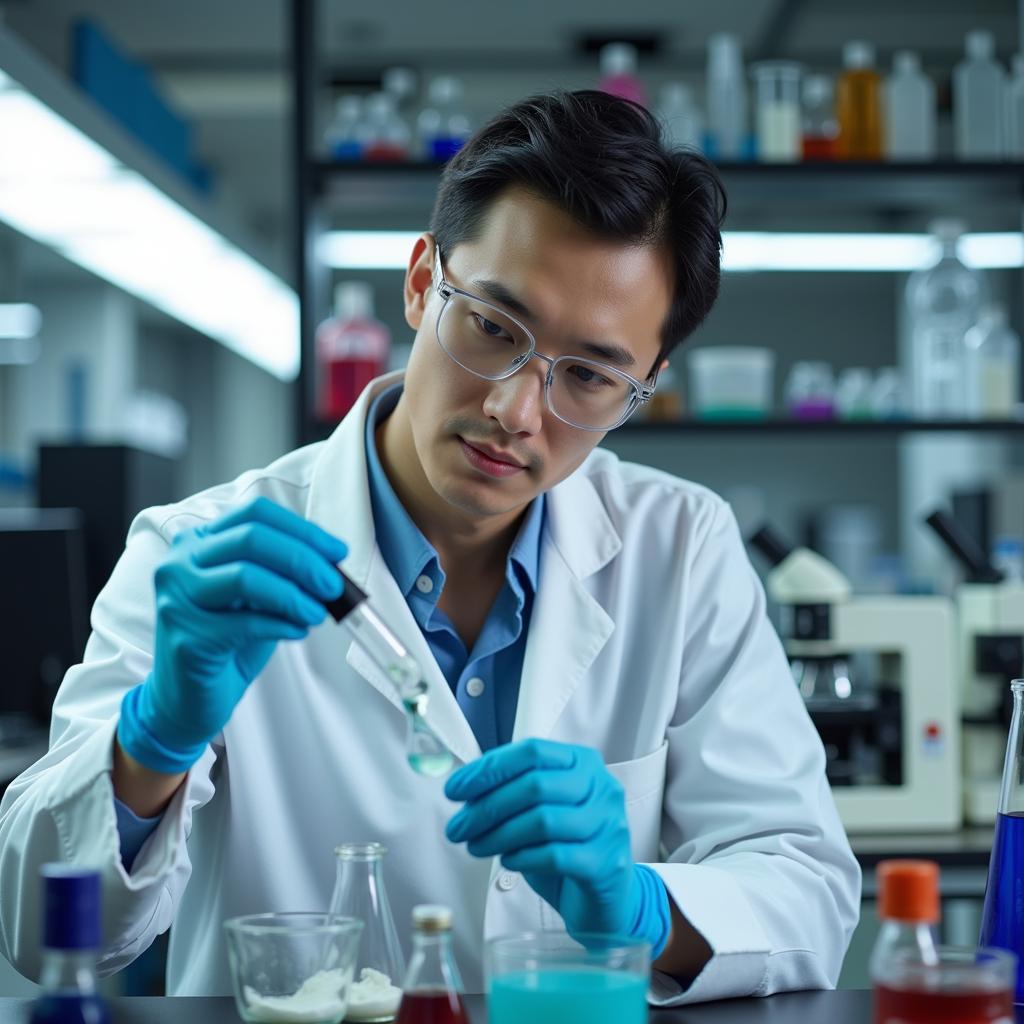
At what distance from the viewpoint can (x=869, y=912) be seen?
98.9 inches

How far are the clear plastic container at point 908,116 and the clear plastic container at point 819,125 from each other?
13cm

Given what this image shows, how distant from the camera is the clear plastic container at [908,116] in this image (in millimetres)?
3027

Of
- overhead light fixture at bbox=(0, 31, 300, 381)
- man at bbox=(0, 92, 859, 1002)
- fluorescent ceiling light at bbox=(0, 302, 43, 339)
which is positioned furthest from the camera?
fluorescent ceiling light at bbox=(0, 302, 43, 339)

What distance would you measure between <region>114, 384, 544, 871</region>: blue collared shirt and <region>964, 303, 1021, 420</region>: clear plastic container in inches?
68.6

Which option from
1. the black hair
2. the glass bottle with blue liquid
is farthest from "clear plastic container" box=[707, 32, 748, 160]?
the glass bottle with blue liquid

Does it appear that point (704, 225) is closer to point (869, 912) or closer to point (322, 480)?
point (322, 480)

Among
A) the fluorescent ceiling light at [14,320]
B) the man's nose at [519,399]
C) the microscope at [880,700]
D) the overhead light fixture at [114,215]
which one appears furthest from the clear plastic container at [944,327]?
the fluorescent ceiling light at [14,320]

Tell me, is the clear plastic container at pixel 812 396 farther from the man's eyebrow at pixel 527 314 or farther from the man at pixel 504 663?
the man's eyebrow at pixel 527 314

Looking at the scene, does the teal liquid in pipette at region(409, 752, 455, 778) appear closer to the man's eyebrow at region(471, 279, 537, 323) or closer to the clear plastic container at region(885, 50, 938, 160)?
the man's eyebrow at region(471, 279, 537, 323)

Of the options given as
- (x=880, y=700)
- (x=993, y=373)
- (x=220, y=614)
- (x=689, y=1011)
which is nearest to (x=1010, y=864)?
(x=689, y=1011)

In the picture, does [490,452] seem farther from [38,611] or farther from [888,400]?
[38,611]

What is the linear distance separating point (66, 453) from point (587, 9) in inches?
132

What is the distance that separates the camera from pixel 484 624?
62.0 inches

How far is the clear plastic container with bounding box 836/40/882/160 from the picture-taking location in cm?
303
